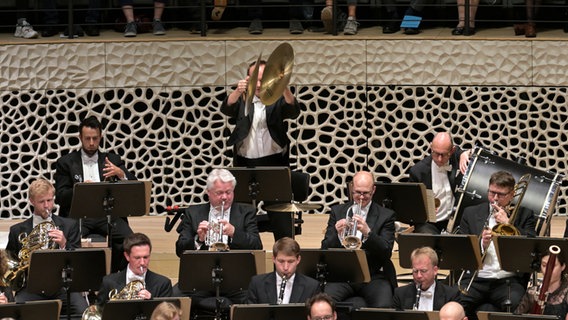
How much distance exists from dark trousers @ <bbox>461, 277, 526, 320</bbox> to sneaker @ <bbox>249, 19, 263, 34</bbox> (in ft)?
14.3

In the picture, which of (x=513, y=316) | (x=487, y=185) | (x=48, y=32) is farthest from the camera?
(x=48, y=32)

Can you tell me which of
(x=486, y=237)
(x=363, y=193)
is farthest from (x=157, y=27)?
(x=486, y=237)

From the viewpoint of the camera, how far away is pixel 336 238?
379 inches

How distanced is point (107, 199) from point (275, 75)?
176 cm

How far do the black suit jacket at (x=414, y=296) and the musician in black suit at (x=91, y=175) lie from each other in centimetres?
266

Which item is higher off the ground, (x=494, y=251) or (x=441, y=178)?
(x=441, y=178)

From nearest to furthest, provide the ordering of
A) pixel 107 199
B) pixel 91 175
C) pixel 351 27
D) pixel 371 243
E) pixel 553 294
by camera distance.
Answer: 1. pixel 553 294
2. pixel 371 243
3. pixel 107 199
4. pixel 91 175
5. pixel 351 27

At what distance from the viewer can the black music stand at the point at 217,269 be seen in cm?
895

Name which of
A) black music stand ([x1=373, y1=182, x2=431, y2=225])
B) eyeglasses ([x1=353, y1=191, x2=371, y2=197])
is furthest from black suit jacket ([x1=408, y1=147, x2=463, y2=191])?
eyeglasses ([x1=353, y1=191, x2=371, y2=197])

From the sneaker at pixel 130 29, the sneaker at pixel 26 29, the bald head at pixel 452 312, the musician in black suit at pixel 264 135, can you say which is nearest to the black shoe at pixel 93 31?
the sneaker at pixel 130 29

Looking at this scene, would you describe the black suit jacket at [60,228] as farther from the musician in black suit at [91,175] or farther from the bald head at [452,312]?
the bald head at [452,312]

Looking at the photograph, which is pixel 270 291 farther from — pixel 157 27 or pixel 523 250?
pixel 157 27

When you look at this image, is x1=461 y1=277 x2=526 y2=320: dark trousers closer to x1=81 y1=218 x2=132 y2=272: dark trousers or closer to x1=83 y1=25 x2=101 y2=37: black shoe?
x1=81 y1=218 x2=132 y2=272: dark trousers

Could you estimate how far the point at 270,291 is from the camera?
29.6ft
